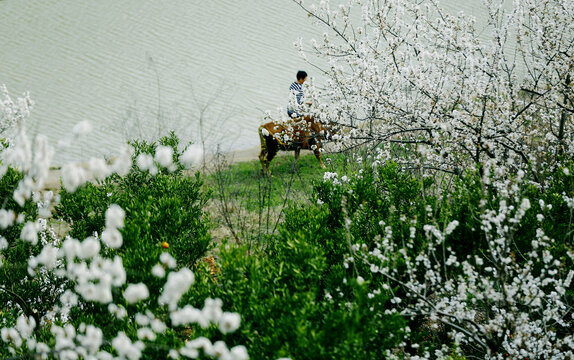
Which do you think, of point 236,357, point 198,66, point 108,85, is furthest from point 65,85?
point 236,357

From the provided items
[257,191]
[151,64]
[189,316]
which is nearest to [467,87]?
[257,191]

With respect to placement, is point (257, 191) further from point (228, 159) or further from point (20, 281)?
point (20, 281)

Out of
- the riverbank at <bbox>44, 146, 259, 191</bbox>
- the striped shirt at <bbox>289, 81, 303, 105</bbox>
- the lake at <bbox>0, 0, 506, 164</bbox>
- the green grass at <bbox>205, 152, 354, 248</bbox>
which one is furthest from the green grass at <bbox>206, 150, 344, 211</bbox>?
the lake at <bbox>0, 0, 506, 164</bbox>

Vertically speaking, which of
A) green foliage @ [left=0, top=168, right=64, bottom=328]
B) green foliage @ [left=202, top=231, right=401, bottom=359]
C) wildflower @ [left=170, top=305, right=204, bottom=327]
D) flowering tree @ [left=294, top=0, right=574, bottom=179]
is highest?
flowering tree @ [left=294, top=0, right=574, bottom=179]

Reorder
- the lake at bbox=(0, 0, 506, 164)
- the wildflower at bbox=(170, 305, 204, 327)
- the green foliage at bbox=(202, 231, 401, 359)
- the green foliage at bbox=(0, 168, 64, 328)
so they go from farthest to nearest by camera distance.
→ the lake at bbox=(0, 0, 506, 164), the green foliage at bbox=(0, 168, 64, 328), the green foliage at bbox=(202, 231, 401, 359), the wildflower at bbox=(170, 305, 204, 327)

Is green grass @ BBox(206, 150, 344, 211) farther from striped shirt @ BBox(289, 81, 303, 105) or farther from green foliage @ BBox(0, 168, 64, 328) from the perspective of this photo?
green foliage @ BBox(0, 168, 64, 328)

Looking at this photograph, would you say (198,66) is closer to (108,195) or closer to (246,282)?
(108,195)

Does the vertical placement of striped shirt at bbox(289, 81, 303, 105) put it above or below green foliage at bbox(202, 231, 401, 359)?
above

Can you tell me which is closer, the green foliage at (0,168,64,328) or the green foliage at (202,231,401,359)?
the green foliage at (202,231,401,359)

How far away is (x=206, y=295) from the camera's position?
3.87 meters

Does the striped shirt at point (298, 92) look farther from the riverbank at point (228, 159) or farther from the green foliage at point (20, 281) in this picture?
the green foliage at point (20, 281)

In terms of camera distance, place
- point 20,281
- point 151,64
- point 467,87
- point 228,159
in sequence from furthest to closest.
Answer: point 151,64 < point 228,159 < point 467,87 < point 20,281

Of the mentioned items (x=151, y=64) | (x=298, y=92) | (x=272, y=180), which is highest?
(x=151, y=64)

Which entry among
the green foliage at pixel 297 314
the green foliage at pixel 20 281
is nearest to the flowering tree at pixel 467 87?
the green foliage at pixel 297 314
